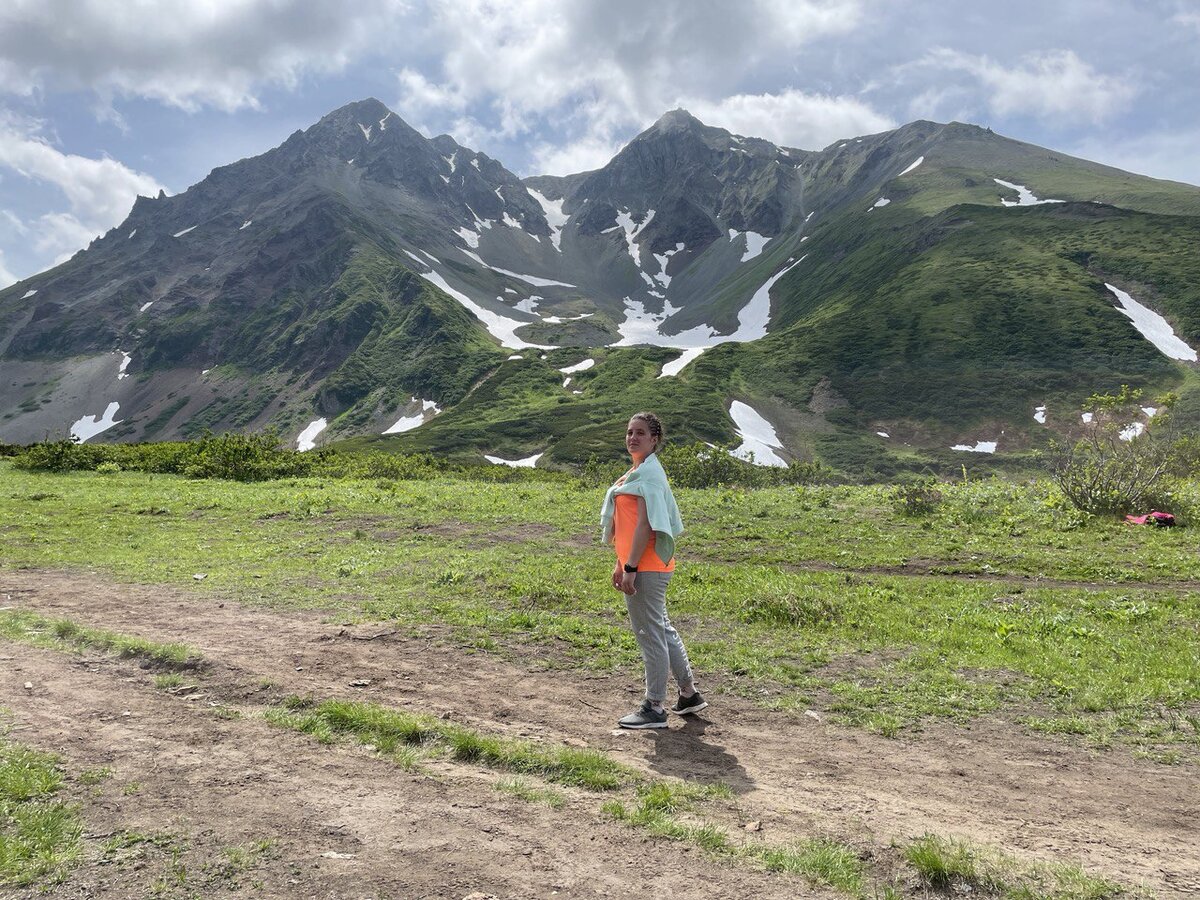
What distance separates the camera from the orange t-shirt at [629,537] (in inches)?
324

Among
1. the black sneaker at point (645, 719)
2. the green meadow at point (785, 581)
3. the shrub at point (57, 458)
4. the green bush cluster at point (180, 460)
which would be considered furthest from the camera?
the green bush cluster at point (180, 460)

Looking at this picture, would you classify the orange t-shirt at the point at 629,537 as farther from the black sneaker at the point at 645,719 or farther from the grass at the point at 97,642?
the grass at the point at 97,642

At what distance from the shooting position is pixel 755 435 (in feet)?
485

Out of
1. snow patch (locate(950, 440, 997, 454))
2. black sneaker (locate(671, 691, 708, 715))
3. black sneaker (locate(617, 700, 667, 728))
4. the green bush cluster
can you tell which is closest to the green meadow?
black sneaker (locate(671, 691, 708, 715))

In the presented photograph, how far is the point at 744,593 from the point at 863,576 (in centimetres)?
385

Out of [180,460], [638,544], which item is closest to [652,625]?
[638,544]

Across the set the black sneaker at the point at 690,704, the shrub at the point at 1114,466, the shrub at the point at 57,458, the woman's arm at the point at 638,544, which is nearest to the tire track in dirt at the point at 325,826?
the woman's arm at the point at 638,544

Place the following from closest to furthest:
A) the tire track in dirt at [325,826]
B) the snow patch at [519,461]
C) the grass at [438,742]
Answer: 1. the tire track in dirt at [325,826]
2. the grass at [438,742]
3. the snow patch at [519,461]

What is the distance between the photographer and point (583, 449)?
5418 inches

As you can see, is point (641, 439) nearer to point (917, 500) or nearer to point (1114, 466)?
point (917, 500)

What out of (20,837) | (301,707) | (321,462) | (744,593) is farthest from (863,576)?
(321,462)

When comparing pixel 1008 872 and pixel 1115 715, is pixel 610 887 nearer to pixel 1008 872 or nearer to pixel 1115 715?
pixel 1008 872

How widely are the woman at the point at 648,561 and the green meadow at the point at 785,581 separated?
6.55ft

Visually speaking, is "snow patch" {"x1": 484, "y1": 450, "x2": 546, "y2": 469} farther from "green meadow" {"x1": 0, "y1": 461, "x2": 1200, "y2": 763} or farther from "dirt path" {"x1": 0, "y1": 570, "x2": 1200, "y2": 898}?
"dirt path" {"x1": 0, "y1": 570, "x2": 1200, "y2": 898}
